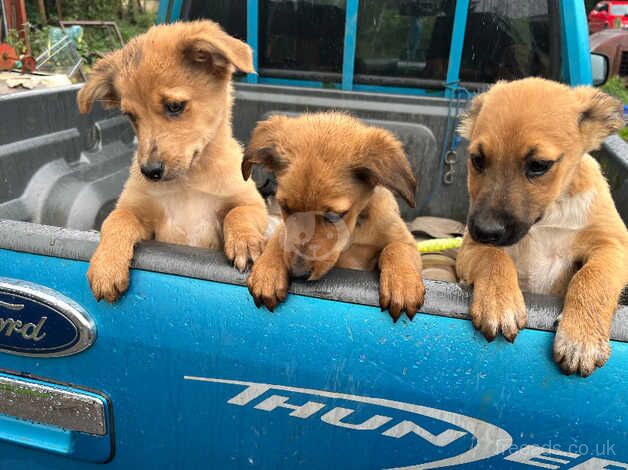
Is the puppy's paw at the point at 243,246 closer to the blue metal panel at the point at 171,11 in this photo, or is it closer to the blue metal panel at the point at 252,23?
the blue metal panel at the point at 252,23

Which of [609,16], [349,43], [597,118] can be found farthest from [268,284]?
[609,16]

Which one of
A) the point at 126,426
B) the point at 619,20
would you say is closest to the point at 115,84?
the point at 126,426

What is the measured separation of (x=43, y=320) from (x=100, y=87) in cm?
147

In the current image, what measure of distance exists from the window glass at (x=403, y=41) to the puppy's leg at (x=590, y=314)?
7.58 ft

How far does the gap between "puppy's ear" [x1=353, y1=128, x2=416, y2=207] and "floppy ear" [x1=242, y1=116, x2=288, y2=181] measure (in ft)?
1.08

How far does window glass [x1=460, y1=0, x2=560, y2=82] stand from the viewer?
12.9ft

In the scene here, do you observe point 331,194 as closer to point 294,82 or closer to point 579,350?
point 579,350

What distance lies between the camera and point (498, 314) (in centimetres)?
170

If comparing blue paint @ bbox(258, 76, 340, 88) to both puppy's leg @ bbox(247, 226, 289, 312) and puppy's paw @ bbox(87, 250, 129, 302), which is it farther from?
puppy's paw @ bbox(87, 250, 129, 302)

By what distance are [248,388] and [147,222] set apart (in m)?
1.36

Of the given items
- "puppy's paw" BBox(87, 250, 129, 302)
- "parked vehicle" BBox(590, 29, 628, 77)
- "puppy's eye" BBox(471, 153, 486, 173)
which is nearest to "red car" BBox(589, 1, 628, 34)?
"parked vehicle" BBox(590, 29, 628, 77)

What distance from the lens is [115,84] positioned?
115 inches

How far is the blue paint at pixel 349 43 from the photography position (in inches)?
162

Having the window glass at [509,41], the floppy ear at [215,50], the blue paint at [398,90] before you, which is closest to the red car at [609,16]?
the window glass at [509,41]
